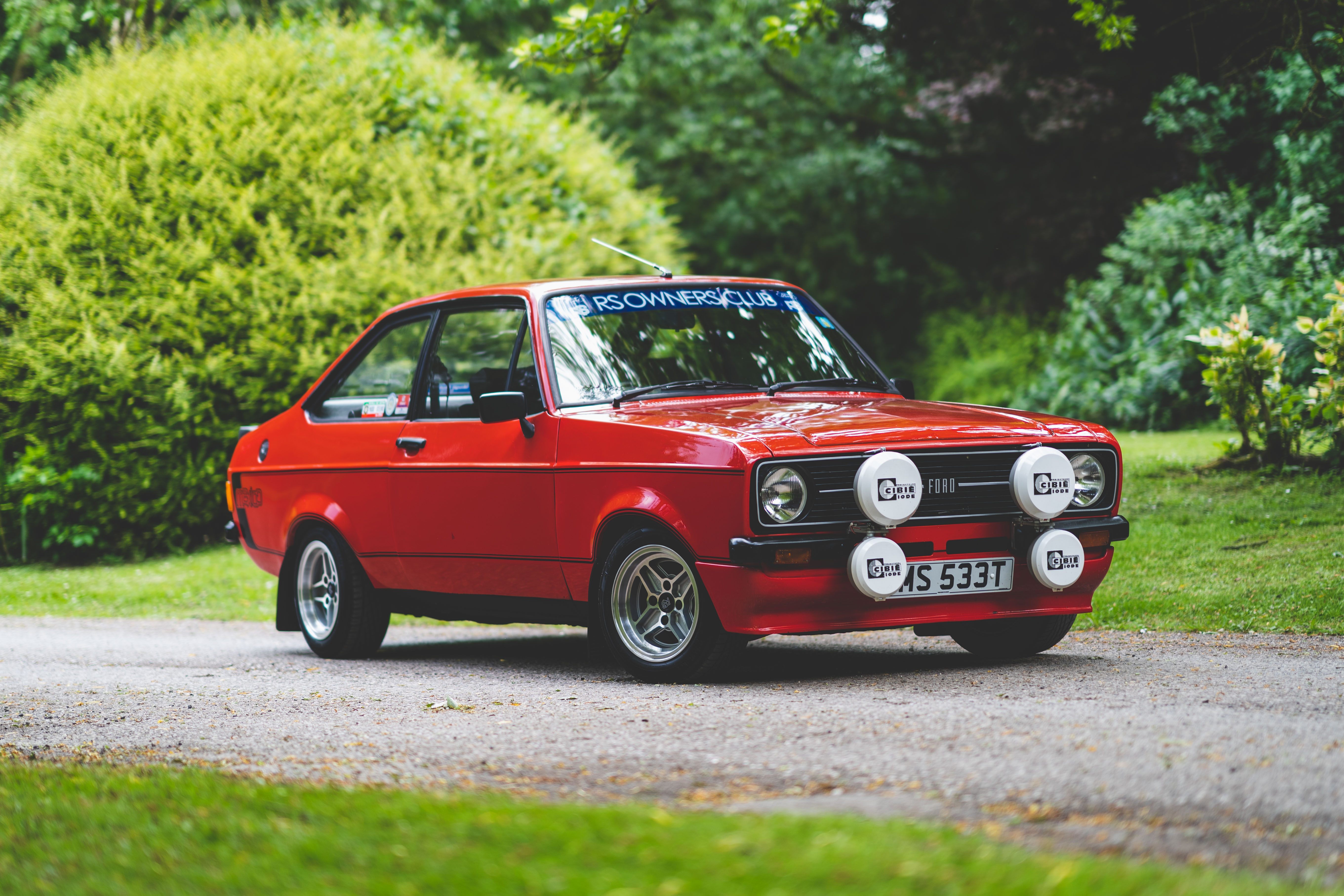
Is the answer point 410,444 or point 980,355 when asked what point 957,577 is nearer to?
point 410,444

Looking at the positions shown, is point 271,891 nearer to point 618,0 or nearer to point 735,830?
point 735,830

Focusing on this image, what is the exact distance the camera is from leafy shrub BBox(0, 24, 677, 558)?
1420 centimetres

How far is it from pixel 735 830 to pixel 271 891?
994 mm

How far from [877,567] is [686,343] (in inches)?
73.4

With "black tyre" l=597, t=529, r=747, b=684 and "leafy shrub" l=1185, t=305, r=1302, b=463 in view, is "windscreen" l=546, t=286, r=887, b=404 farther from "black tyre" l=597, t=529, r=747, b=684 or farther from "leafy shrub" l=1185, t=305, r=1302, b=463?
"leafy shrub" l=1185, t=305, r=1302, b=463

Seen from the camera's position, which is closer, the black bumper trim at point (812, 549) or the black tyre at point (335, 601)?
the black bumper trim at point (812, 549)

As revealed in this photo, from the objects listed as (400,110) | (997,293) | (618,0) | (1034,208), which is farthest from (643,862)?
(618,0)

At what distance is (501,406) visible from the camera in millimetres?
6934

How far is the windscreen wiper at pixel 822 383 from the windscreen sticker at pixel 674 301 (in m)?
0.52

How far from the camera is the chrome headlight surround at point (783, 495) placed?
5961mm

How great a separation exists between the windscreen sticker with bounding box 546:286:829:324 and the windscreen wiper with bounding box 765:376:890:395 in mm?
516

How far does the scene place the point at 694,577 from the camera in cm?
618

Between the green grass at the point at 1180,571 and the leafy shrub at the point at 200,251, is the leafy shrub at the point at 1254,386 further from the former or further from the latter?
the leafy shrub at the point at 200,251

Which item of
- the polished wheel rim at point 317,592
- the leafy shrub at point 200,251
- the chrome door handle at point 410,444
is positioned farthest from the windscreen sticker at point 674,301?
the leafy shrub at point 200,251
